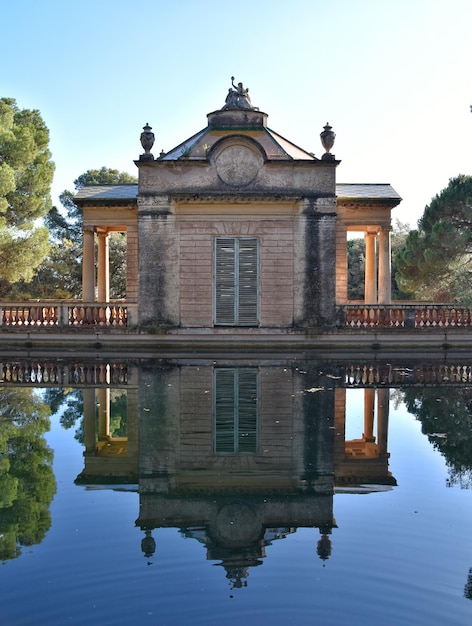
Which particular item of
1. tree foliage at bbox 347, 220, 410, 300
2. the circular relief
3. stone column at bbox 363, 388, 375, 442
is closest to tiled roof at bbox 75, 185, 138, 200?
the circular relief

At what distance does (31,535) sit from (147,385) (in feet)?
23.9

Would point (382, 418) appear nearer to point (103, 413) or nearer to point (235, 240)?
point (103, 413)

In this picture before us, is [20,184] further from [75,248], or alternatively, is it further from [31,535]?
[31,535]

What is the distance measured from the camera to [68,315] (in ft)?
68.7

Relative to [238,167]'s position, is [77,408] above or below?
below

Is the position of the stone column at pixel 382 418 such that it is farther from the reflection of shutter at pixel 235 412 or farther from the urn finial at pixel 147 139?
the urn finial at pixel 147 139

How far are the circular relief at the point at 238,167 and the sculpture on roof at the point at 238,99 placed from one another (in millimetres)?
1800

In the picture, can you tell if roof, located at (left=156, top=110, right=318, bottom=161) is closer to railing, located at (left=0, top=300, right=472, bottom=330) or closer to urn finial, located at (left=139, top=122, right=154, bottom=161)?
urn finial, located at (left=139, top=122, right=154, bottom=161)

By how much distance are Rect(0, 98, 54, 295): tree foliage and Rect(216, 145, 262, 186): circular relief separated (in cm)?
1149

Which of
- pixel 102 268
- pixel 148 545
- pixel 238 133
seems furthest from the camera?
pixel 102 268

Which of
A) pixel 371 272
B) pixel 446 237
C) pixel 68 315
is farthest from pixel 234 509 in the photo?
pixel 371 272

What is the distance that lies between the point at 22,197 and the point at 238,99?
464 inches

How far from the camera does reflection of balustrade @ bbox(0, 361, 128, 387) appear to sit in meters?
13.3

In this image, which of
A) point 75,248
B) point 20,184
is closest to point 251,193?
point 20,184
